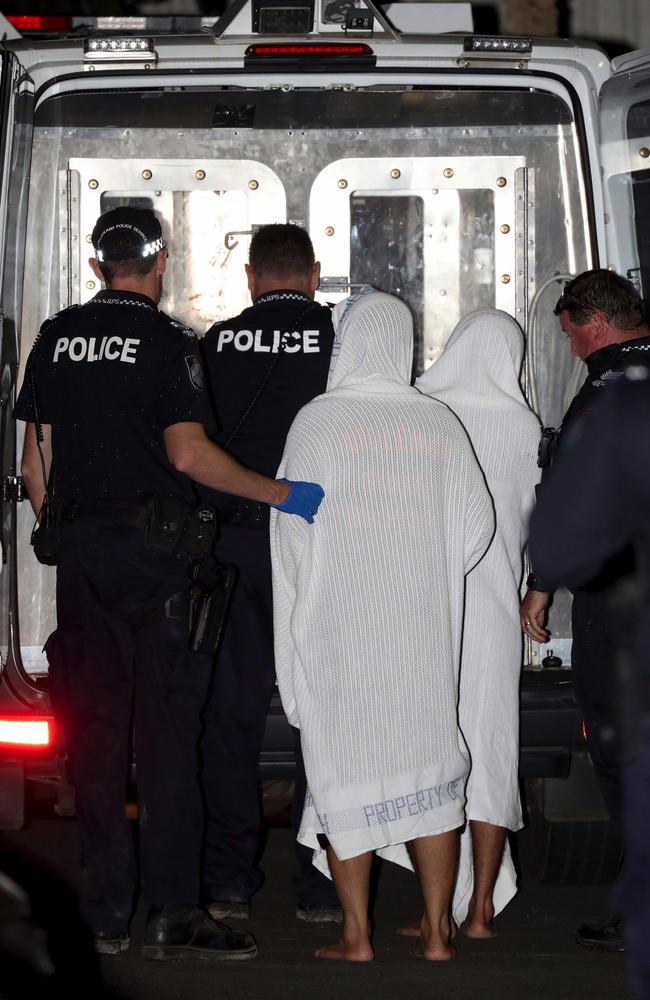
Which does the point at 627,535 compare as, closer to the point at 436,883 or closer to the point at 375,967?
the point at 436,883

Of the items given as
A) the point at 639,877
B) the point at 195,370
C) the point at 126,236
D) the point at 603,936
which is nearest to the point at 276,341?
the point at 195,370

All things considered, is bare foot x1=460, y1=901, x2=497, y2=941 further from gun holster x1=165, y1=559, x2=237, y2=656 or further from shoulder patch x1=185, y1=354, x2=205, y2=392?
shoulder patch x1=185, y1=354, x2=205, y2=392

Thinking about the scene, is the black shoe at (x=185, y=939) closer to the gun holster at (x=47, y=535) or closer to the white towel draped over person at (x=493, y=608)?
the white towel draped over person at (x=493, y=608)

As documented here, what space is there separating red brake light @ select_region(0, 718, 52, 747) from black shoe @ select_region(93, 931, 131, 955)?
57 cm

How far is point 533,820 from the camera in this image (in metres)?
4.98

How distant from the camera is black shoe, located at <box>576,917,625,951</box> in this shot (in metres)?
4.40

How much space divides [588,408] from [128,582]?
1.35 meters

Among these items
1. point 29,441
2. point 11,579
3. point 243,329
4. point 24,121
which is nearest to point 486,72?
point 243,329

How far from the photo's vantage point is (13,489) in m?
4.43

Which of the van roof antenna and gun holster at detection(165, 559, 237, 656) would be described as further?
the van roof antenna

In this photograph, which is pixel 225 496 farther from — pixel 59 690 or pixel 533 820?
pixel 533 820

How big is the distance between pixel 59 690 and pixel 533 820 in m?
1.71

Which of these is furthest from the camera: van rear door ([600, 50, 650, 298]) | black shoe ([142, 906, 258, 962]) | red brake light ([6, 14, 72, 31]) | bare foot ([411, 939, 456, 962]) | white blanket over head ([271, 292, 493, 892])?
red brake light ([6, 14, 72, 31])

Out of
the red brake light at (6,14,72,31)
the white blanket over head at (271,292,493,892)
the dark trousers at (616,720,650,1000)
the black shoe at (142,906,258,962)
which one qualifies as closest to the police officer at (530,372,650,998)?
the dark trousers at (616,720,650,1000)
